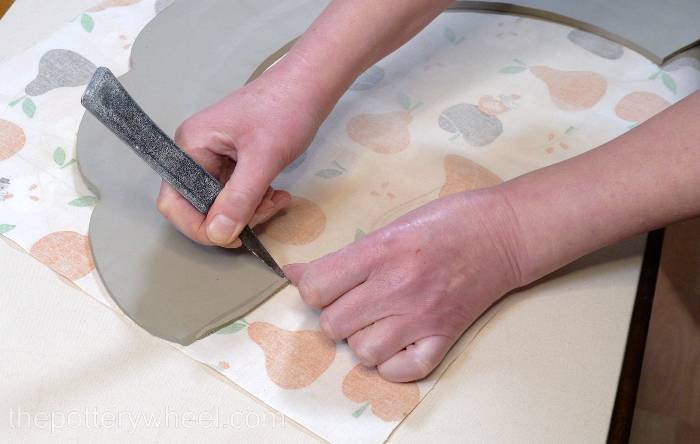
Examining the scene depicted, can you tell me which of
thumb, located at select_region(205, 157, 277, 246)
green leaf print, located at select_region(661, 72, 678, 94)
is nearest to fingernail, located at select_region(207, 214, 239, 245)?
thumb, located at select_region(205, 157, 277, 246)

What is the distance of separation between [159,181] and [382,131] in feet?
0.71

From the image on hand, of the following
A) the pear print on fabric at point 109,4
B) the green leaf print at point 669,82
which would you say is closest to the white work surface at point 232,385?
the green leaf print at point 669,82

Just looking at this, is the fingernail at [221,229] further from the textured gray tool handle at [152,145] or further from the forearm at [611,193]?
the forearm at [611,193]

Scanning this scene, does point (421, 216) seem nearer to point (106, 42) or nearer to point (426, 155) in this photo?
point (426, 155)

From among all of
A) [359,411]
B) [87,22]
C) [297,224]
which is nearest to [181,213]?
[297,224]

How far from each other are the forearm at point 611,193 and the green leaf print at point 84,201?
1.18 ft

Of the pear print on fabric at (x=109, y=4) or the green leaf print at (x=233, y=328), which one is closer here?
the green leaf print at (x=233, y=328)

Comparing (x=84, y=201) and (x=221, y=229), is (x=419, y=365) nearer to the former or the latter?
(x=221, y=229)

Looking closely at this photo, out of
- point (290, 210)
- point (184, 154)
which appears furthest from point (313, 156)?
point (184, 154)

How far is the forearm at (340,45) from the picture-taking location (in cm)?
69

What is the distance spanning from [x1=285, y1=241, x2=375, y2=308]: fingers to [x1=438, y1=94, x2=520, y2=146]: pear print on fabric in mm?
202

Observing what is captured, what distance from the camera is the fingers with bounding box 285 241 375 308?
59 centimetres

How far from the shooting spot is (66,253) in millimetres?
640

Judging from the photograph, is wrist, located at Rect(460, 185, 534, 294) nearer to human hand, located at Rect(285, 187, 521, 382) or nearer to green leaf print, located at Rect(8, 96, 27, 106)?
human hand, located at Rect(285, 187, 521, 382)
